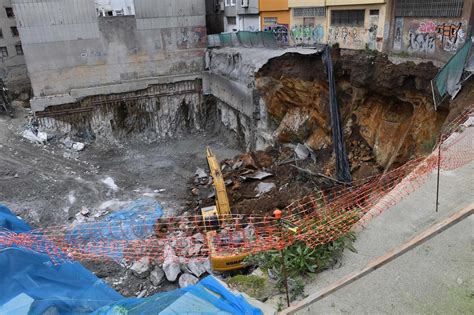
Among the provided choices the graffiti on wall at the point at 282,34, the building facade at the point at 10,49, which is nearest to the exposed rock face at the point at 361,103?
the graffiti on wall at the point at 282,34

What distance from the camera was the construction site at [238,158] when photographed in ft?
18.1

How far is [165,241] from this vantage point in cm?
1104

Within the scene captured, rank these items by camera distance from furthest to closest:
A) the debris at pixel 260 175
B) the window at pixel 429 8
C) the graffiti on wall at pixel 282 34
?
the graffiti on wall at pixel 282 34 → the debris at pixel 260 175 → the window at pixel 429 8

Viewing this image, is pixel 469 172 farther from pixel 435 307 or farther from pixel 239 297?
pixel 239 297

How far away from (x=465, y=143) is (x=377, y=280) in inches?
197

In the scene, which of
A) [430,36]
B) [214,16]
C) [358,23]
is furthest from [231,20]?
[430,36]

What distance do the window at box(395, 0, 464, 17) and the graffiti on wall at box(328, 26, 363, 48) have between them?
A: 2224mm

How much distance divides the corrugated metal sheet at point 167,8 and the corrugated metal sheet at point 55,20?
274 centimetres

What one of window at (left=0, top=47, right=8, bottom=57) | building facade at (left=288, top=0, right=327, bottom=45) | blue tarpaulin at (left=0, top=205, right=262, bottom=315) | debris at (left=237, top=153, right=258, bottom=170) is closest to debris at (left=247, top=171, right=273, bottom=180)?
debris at (left=237, top=153, right=258, bottom=170)

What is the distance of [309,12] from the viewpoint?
20094 millimetres

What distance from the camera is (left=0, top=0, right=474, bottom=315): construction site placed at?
552cm

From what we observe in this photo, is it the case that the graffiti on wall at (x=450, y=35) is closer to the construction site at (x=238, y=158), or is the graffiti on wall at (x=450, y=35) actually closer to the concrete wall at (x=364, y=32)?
the construction site at (x=238, y=158)

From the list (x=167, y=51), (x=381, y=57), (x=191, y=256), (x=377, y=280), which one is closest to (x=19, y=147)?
(x=167, y=51)

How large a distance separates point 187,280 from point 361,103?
9757 millimetres
